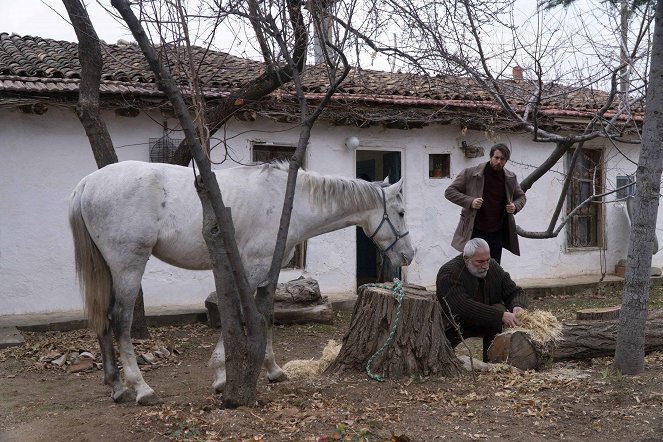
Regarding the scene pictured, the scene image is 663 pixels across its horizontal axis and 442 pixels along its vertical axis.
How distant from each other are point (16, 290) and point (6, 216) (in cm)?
87

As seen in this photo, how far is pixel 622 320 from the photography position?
519 cm

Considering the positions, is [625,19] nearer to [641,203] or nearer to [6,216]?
[641,203]

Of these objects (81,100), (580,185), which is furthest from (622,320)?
(580,185)

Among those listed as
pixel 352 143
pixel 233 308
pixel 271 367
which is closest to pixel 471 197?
pixel 271 367

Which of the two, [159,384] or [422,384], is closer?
[422,384]

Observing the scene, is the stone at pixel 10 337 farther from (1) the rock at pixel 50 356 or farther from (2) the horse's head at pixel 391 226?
(2) the horse's head at pixel 391 226

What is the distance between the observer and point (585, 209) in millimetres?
12906

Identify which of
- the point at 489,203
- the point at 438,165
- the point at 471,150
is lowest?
the point at 489,203

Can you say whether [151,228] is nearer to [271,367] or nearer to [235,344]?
[271,367]

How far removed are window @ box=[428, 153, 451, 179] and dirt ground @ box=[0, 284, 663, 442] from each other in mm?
5760

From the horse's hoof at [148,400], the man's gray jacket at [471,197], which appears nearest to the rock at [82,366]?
the horse's hoof at [148,400]

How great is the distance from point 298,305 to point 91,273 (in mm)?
3772

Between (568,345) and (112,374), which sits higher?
(568,345)

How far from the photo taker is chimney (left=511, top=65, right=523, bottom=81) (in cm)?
793
